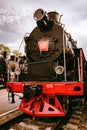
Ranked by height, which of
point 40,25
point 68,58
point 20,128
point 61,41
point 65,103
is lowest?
point 20,128

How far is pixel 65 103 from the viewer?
5574mm

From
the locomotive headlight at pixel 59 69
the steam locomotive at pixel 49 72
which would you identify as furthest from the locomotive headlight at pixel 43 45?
the locomotive headlight at pixel 59 69

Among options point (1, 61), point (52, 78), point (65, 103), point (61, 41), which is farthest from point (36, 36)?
point (1, 61)

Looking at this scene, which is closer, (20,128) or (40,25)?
(20,128)

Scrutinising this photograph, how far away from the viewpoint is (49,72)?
5.87 metres

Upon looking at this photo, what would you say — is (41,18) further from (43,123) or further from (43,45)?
(43,123)

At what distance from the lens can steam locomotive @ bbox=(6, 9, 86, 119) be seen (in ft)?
17.3

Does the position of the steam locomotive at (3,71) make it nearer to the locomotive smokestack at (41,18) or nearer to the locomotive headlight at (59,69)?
the locomotive smokestack at (41,18)

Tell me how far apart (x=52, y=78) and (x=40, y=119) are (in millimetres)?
1296

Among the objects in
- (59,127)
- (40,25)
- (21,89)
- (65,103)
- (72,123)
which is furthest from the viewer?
(40,25)

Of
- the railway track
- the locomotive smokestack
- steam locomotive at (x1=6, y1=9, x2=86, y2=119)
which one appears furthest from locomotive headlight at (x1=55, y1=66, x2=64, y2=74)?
the locomotive smokestack

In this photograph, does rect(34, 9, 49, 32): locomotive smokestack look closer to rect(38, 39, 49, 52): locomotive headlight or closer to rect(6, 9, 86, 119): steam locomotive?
rect(6, 9, 86, 119): steam locomotive

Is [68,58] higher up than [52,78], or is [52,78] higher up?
[68,58]

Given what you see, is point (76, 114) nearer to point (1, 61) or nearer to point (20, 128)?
point (20, 128)
